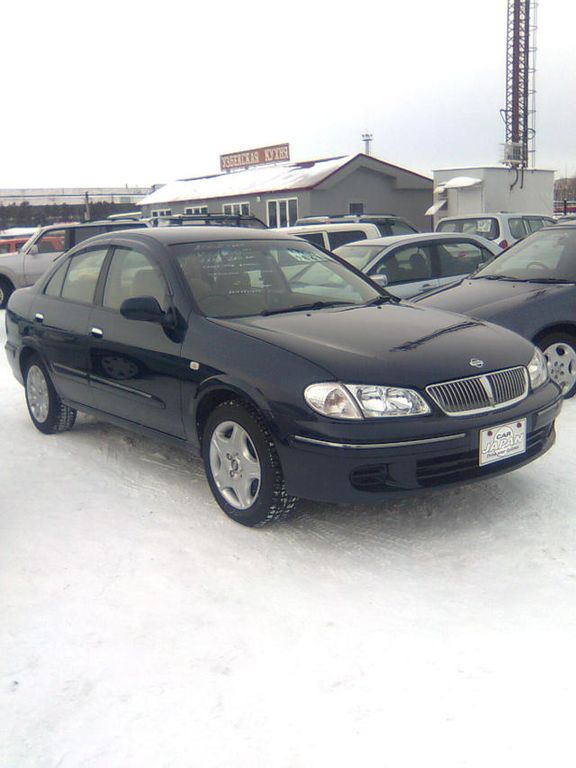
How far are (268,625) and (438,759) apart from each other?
1.02 metres

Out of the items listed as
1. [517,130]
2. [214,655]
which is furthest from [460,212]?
[214,655]

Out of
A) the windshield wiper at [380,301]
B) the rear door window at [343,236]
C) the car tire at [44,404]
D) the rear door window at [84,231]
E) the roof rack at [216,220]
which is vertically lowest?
the car tire at [44,404]

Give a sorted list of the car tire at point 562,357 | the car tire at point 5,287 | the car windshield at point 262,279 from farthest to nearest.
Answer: the car tire at point 5,287 → the car tire at point 562,357 → the car windshield at point 262,279

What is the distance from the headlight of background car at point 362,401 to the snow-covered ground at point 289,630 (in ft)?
2.32

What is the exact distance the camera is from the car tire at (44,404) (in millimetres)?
6246

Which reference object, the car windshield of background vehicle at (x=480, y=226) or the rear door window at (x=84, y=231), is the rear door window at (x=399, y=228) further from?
the rear door window at (x=84, y=231)

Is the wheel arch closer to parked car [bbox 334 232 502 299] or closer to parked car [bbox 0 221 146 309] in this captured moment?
parked car [bbox 334 232 502 299]

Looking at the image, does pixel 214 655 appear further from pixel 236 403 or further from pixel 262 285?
pixel 262 285

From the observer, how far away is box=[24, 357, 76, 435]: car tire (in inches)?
246

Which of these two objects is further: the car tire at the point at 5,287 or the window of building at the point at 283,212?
the window of building at the point at 283,212

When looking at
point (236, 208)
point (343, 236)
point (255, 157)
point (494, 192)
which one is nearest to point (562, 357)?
point (343, 236)

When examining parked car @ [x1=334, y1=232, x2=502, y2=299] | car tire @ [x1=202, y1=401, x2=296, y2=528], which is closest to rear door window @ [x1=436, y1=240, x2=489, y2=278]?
parked car @ [x1=334, y1=232, x2=502, y2=299]

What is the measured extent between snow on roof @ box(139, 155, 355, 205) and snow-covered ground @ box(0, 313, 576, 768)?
25.7 m

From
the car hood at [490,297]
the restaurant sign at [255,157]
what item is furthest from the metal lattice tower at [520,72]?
the car hood at [490,297]
